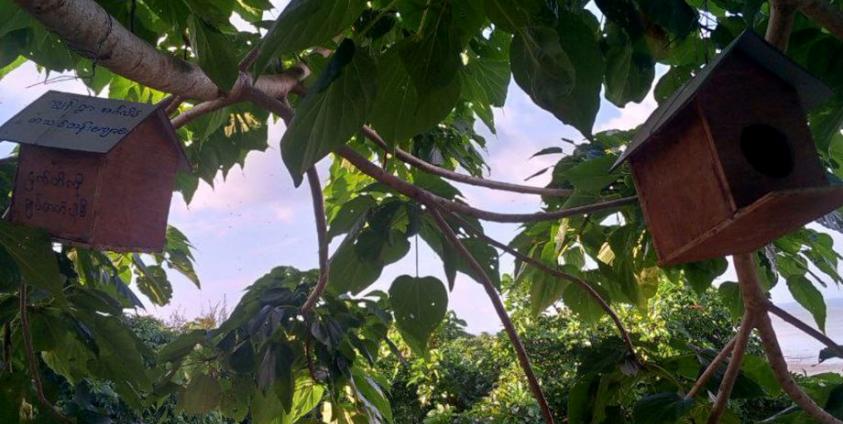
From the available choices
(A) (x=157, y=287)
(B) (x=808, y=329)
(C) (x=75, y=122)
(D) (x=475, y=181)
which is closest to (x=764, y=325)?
(B) (x=808, y=329)

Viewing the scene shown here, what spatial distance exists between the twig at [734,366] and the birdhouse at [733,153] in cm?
24

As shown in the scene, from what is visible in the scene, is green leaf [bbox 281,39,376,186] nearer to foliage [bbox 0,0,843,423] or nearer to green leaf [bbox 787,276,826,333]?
foliage [bbox 0,0,843,423]

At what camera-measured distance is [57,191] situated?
88 centimetres

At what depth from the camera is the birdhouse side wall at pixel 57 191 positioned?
864mm

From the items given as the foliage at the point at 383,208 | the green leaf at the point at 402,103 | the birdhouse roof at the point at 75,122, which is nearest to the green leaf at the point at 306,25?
the foliage at the point at 383,208

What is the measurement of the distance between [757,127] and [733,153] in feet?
0.27

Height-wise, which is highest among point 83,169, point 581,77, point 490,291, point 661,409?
point 83,169

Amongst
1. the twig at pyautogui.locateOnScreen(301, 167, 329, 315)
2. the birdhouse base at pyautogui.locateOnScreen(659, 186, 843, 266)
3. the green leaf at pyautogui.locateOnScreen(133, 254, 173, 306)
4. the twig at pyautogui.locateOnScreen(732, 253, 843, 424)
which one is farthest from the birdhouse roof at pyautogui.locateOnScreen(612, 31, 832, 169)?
the green leaf at pyautogui.locateOnScreen(133, 254, 173, 306)

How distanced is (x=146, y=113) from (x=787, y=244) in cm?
113

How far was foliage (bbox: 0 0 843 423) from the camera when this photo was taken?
528 millimetres

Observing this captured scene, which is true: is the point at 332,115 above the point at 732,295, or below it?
above

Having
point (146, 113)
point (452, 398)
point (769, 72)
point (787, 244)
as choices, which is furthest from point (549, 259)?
point (452, 398)

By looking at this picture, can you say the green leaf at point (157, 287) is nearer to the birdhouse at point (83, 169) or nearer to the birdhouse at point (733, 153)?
the birdhouse at point (83, 169)

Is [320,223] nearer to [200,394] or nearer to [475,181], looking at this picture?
[475,181]
